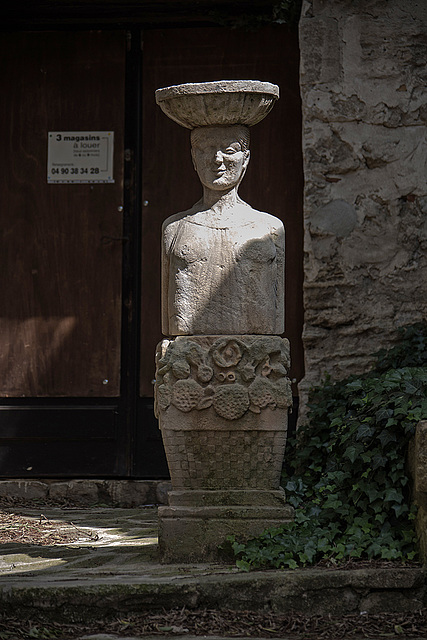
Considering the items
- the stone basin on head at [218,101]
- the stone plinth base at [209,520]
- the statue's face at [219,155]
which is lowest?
the stone plinth base at [209,520]

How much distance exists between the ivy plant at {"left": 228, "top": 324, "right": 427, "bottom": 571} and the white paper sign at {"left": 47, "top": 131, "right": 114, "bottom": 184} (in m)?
2.69

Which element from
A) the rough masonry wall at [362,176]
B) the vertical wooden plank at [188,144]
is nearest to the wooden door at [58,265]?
the vertical wooden plank at [188,144]

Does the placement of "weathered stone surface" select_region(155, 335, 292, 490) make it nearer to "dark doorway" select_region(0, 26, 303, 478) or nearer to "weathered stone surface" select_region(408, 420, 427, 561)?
"weathered stone surface" select_region(408, 420, 427, 561)

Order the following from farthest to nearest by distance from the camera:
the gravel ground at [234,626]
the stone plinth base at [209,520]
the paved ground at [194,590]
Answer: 1. the stone plinth base at [209,520]
2. the paved ground at [194,590]
3. the gravel ground at [234,626]

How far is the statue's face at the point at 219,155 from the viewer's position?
3.98 meters

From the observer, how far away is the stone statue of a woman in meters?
3.91

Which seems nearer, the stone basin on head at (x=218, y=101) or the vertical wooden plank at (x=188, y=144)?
the stone basin on head at (x=218, y=101)

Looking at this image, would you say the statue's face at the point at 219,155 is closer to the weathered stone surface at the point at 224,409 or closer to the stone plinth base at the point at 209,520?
the weathered stone surface at the point at 224,409

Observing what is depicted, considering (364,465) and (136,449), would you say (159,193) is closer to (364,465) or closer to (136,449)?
(136,449)

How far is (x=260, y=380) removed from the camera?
3861 mm

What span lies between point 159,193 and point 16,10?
65.5 inches

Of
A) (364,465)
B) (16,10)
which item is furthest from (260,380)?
(16,10)

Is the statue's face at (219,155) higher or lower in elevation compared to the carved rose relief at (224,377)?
higher

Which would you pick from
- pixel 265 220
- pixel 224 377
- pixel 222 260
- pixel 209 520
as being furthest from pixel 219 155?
pixel 209 520
